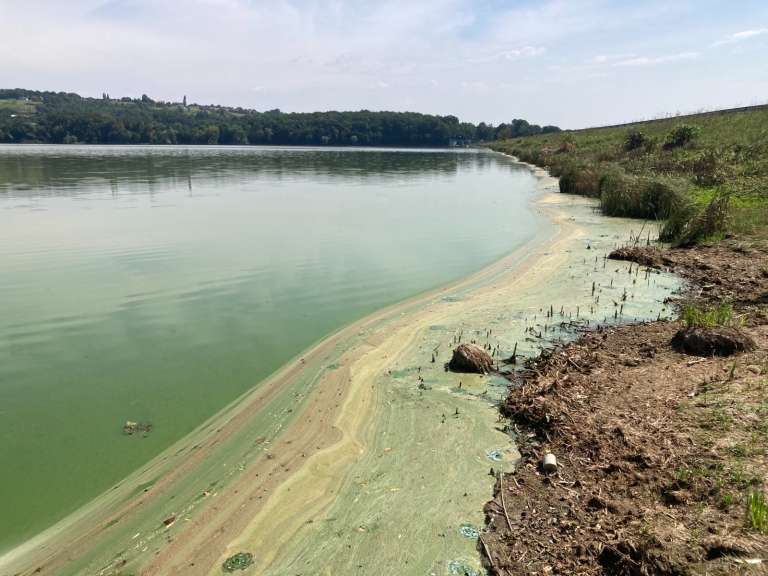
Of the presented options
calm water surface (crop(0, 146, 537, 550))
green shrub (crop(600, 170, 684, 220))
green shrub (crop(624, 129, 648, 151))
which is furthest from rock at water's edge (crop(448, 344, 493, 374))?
green shrub (crop(624, 129, 648, 151))

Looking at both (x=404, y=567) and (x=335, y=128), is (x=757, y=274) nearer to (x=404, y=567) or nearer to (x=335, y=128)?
(x=404, y=567)

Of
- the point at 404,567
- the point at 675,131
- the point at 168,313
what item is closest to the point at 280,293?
the point at 168,313

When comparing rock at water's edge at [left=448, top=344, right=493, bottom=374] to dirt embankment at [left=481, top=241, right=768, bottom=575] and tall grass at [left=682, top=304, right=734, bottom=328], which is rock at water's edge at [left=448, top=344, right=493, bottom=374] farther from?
tall grass at [left=682, top=304, right=734, bottom=328]

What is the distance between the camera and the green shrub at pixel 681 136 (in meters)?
33.1

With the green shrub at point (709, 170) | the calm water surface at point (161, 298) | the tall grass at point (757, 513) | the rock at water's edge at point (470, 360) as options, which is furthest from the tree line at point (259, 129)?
the tall grass at point (757, 513)

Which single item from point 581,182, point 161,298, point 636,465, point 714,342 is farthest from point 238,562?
point 581,182

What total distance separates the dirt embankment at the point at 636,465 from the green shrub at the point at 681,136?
3075cm

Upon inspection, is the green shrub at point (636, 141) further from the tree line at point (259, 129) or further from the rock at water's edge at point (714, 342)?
the tree line at point (259, 129)

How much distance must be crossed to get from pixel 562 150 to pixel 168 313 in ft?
175

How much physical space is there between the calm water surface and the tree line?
119m

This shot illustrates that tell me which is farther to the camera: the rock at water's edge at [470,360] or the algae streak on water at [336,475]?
the rock at water's edge at [470,360]

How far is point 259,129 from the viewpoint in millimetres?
147500

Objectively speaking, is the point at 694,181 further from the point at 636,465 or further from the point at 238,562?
the point at 238,562

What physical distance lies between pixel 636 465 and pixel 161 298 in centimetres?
903
